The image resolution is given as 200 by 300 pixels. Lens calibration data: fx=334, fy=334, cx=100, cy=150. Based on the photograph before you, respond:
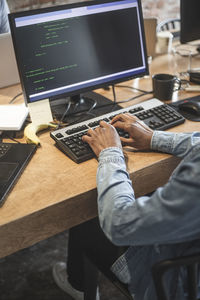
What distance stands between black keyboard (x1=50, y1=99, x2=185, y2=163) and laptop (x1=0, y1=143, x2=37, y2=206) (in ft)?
0.36

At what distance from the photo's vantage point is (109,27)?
136 cm

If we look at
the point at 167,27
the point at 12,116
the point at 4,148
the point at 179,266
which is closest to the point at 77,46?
the point at 12,116

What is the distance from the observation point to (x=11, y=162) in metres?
1.05

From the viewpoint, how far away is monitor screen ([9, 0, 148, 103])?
1206 mm

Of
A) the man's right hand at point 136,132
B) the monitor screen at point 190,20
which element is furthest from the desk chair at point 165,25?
the man's right hand at point 136,132

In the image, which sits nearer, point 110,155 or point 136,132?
point 110,155

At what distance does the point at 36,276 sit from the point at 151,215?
1.15 metres

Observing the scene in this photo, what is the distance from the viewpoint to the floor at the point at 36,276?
1.59 metres

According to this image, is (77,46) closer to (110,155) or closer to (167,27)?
(110,155)

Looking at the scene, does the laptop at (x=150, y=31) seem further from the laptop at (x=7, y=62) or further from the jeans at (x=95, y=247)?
the jeans at (x=95, y=247)

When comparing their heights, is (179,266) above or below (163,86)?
Answer: below

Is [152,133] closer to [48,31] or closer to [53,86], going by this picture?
[53,86]

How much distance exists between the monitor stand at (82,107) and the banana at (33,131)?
99 mm

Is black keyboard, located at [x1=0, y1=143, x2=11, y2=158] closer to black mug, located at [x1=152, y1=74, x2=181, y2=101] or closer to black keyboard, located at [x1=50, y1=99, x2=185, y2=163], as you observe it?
black keyboard, located at [x1=50, y1=99, x2=185, y2=163]
